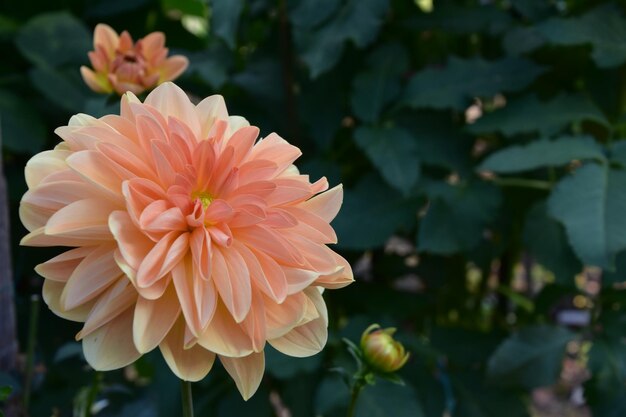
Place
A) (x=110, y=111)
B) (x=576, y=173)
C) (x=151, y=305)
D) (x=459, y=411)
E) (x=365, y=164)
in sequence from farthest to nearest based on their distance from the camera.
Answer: (x=365, y=164) → (x=459, y=411) → (x=576, y=173) → (x=110, y=111) → (x=151, y=305)

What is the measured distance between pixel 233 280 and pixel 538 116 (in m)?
0.71

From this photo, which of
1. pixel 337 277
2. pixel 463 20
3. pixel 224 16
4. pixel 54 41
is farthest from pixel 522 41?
pixel 337 277

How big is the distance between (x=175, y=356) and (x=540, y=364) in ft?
2.35

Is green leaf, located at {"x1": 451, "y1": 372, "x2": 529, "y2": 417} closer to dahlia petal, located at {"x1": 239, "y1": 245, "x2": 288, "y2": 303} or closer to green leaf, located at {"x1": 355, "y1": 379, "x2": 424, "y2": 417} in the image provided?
green leaf, located at {"x1": 355, "y1": 379, "x2": 424, "y2": 417}

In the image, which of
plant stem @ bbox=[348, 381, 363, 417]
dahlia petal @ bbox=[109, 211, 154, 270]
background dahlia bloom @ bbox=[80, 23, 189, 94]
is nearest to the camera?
dahlia petal @ bbox=[109, 211, 154, 270]

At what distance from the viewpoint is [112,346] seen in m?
0.42

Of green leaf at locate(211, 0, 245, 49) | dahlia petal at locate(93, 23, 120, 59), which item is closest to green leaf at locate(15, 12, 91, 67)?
green leaf at locate(211, 0, 245, 49)

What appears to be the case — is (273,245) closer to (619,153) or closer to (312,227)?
(312,227)

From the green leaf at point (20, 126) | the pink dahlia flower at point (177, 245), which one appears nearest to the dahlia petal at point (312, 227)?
the pink dahlia flower at point (177, 245)

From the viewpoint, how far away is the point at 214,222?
1.45 feet

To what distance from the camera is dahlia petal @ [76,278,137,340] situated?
405 mm

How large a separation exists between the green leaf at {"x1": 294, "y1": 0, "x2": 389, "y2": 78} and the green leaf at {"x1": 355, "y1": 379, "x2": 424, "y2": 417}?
0.38m

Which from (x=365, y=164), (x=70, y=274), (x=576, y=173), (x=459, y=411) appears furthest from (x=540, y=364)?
(x=70, y=274)

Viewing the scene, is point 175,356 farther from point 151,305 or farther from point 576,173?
point 576,173
